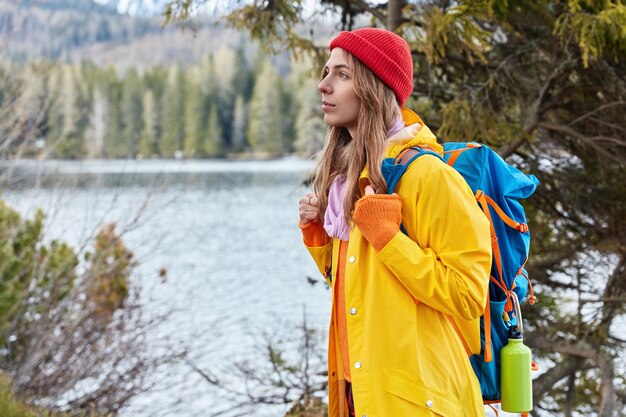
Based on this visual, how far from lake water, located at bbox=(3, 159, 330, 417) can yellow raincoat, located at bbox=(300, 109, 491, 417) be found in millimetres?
1585

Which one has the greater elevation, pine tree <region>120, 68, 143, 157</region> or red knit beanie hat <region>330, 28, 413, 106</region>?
pine tree <region>120, 68, 143, 157</region>

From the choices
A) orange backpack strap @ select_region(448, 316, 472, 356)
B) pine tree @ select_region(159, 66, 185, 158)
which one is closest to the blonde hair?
orange backpack strap @ select_region(448, 316, 472, 356)

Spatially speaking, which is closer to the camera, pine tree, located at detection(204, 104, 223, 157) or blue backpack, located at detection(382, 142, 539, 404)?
blue backpack, located at detection(382, 142, 539, 404)

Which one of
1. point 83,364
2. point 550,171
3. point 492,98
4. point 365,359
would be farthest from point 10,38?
point 365,359

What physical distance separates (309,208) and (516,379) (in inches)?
29.8

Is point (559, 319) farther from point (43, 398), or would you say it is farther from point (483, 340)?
point (43, 398)

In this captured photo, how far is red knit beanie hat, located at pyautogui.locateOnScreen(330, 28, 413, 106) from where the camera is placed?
1906 mm

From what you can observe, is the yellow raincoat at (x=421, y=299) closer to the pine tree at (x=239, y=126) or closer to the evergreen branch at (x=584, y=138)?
the evergreen branch at (x=584, y=138)

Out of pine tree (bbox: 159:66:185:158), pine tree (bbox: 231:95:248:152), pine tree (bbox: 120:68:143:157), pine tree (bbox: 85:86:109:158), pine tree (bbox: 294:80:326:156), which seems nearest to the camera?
pine tree (bbox: 294:80:326:156)

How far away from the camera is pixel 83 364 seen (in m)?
6.96

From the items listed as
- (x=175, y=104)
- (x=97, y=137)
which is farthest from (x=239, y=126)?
(x=97, y=137)

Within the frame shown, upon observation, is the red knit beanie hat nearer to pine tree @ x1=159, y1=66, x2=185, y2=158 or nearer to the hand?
the hand

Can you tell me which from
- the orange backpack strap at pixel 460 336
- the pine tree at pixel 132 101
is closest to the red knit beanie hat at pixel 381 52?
the orange backpack strap at pixel 460 336

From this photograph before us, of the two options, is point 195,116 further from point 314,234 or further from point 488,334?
point 488,334
